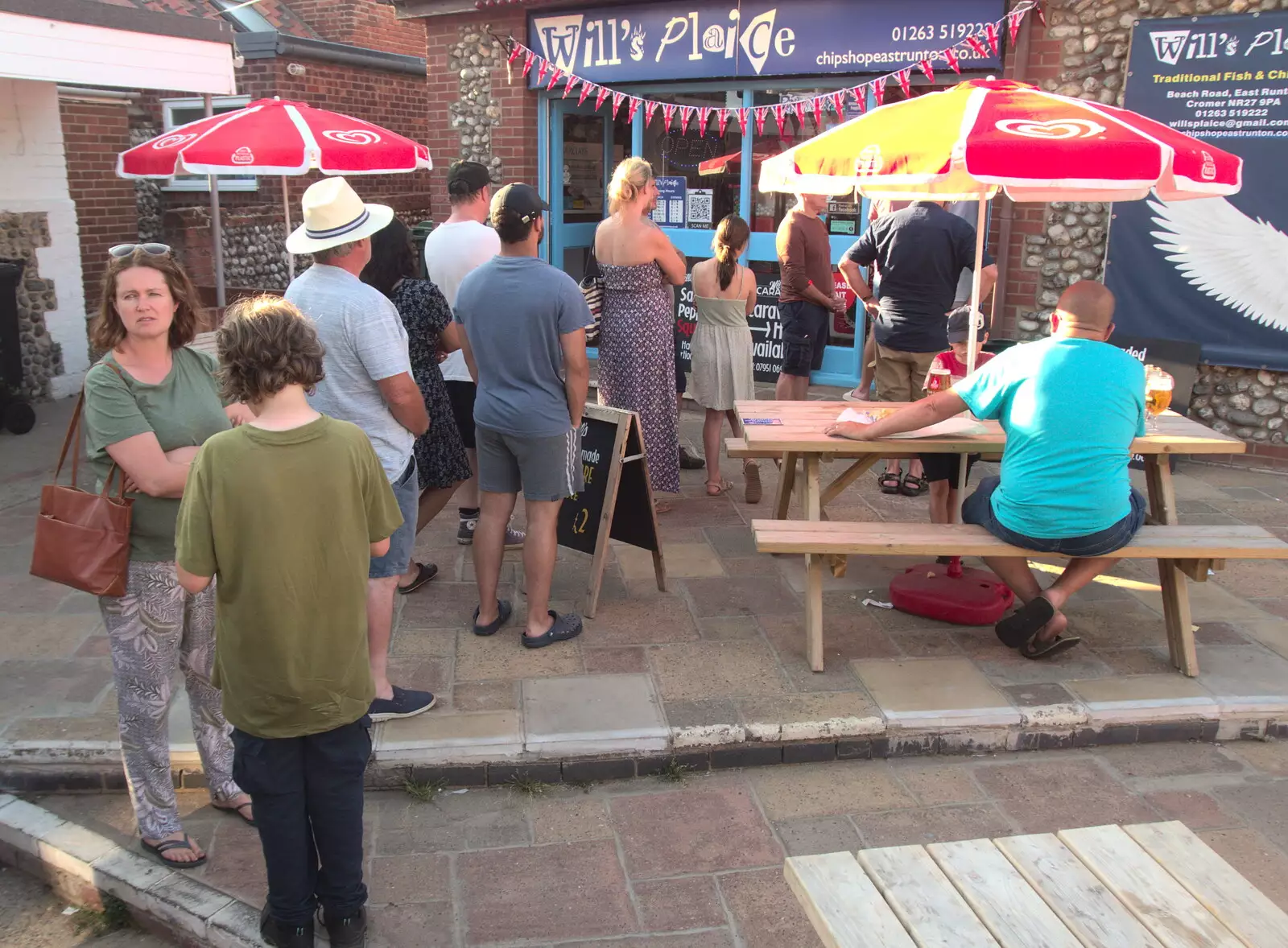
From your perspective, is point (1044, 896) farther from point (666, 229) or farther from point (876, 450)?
point (666, 229)

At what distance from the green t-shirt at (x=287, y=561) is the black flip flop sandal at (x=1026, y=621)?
2.65 meters

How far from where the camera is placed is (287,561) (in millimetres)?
2506

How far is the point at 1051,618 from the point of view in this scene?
4238 millimetres

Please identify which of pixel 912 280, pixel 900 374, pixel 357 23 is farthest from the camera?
pixel 357 23

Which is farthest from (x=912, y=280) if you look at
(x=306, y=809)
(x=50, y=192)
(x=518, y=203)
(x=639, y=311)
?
(x=50, y=192)

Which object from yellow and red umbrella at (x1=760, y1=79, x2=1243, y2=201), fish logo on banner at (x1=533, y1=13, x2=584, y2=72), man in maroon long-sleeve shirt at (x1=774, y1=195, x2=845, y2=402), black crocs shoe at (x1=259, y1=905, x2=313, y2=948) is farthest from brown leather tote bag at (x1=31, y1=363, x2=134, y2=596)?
fish logo on banner at (x1=533, y1=13, x2=584, y2=72)

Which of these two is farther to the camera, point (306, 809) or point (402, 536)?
point (402, 536)

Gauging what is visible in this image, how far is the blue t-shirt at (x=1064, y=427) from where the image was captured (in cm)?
392

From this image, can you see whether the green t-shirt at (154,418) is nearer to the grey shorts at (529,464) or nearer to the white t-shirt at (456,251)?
the grey shorts at (529,464)

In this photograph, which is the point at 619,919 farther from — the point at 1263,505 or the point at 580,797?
the point at 1263,505

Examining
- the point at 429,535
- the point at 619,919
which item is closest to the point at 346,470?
the point at 619,919

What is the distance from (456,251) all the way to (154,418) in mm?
2302

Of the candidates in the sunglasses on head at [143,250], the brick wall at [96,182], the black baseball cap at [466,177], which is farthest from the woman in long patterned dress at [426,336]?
the brick wall at [96,182]

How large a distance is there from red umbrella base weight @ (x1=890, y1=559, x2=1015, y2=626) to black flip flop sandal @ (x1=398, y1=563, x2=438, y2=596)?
2.11 meters
